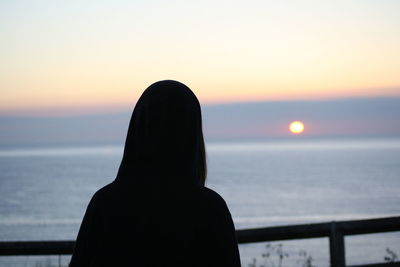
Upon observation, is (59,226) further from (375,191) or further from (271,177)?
(271,177)

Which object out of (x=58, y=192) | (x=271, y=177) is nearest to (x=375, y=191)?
(x=271, y=177)

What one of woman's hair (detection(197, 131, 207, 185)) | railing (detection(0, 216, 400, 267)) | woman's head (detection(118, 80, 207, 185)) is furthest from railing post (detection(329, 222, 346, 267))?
woman's head (detection(118, 80, 207, 185))

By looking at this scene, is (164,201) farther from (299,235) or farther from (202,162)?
(299,235)

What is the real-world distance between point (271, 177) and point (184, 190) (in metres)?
123

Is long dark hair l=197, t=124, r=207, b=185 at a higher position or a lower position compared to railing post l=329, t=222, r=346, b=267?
higher

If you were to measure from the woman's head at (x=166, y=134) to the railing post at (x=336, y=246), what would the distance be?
3031 mm

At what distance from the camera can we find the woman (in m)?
2.52

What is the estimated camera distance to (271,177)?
407ft

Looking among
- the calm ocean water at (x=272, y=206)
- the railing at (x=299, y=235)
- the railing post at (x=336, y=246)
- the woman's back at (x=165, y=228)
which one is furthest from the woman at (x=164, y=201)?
the calm ocean water at (x=272, y=206)

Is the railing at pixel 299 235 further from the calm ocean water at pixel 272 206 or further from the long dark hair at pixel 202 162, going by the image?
the calm ocean water at pixel 272 206

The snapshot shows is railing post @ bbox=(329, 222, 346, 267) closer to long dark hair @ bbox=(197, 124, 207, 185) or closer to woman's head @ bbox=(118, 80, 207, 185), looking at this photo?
long dark hair @ bbox=(197, 124, 207, 185)

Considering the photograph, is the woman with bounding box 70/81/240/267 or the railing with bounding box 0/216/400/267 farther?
the railing with bounding box 0/216/400/267

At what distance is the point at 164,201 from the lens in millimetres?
2510

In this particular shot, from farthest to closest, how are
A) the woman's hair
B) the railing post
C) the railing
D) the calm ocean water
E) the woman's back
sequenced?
the calm ocean water
the railing post
the railing
the woman's hair
the woman's back
